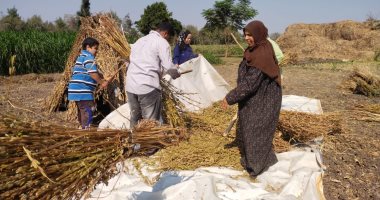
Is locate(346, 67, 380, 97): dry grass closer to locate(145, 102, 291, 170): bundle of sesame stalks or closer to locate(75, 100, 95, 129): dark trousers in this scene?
locate(145, 102, 291, 170): bundle of sesame stalks

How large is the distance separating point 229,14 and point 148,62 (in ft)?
80.1

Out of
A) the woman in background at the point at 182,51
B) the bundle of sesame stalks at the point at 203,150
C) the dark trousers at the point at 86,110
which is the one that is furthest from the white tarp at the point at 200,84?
the dark trousers at the point at 86,110

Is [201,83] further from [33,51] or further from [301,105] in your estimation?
[33,51]

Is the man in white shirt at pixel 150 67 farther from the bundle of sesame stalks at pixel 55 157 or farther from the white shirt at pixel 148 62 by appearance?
the bundle of sesame stalks at pixel 55 157

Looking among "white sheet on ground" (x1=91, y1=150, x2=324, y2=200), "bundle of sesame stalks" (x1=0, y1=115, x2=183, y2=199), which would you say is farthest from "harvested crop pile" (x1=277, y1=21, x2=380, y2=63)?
"bundle of sesame stalks" (x1=0, y1=115, x2=183, y2=199)

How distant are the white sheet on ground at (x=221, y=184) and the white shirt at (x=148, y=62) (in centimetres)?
86

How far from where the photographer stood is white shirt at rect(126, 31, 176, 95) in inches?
151

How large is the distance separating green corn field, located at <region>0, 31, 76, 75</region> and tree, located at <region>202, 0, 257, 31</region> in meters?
15.7

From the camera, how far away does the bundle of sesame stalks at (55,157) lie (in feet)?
5.48

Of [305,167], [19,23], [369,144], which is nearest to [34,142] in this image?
[305,167]

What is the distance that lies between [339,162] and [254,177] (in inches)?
46.9

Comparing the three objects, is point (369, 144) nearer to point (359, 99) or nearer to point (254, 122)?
point (254, 122)

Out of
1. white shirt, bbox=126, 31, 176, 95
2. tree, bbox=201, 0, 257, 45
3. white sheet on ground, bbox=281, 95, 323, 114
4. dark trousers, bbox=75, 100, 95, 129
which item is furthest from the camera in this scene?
tree, bbox=201, 0, 257, 45

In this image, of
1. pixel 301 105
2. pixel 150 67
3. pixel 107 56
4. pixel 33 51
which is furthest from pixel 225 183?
pixel 33 51
